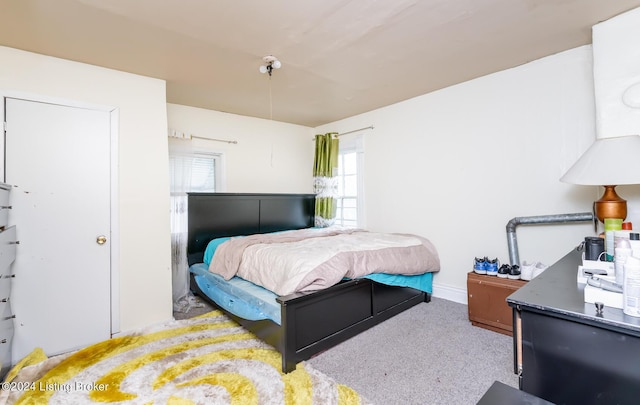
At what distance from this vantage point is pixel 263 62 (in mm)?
2498

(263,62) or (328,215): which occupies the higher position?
(263,62)

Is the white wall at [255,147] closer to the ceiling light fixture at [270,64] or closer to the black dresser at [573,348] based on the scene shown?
the ceiling light fixture at [270,64]

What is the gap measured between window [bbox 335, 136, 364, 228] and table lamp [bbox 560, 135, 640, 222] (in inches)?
99.3

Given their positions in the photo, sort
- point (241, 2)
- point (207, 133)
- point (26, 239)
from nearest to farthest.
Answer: point (241, 2) → point (26, 239) → point (207, 133)

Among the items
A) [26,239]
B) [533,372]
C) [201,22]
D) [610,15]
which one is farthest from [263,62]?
[533,372]

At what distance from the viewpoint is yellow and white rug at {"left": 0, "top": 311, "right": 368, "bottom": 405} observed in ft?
5.65

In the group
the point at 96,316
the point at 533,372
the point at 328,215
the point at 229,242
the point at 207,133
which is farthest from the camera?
the point at 328,215

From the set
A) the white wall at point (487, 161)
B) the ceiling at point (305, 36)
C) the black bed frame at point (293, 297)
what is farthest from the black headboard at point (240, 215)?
the ceiling at point (305, 36)

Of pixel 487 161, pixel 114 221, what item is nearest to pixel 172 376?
pixel 114 221

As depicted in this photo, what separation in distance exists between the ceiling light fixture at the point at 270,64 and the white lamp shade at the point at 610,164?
222cm

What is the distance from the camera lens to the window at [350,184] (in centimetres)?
413

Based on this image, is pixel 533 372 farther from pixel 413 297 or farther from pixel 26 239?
pixel 26 239

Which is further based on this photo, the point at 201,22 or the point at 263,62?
the point at 263,62

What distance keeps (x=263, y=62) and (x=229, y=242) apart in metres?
1.75
